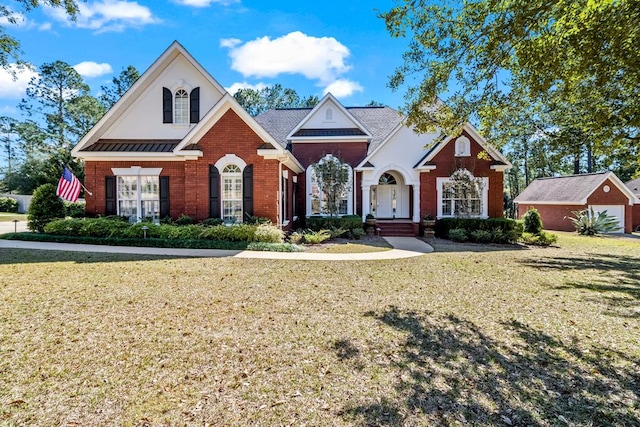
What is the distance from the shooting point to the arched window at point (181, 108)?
16031 millimetres

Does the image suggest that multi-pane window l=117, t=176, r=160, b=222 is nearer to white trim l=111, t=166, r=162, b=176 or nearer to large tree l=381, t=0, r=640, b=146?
white trim l=111, t=166, r=162, b=176

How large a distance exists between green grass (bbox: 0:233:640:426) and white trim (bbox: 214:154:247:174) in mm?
6828

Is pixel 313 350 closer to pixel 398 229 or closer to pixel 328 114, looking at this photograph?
pixel 398 229

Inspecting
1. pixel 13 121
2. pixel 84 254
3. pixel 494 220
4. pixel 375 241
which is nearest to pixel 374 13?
pixel 375 241

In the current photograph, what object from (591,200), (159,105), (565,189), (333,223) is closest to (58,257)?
(159,105)

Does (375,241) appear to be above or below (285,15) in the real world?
below

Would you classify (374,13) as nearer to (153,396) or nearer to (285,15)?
(285,15)

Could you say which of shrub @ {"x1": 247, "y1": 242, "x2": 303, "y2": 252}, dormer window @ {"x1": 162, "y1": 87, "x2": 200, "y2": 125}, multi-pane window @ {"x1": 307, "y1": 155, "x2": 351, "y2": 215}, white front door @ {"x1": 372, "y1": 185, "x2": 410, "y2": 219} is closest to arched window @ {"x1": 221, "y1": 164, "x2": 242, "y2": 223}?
shrub @ {"x1": 247, "y1": 242, "x2": 303, "y2": 252}

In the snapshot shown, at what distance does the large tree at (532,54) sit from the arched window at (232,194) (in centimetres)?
823

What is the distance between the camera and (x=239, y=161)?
14.1m

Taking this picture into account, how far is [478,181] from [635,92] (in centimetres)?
1040

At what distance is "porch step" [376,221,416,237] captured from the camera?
18484 mm

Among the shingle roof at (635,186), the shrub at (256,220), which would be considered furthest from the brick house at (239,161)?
the shingle roof at (635,186)

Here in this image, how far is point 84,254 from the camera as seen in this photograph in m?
10.8
